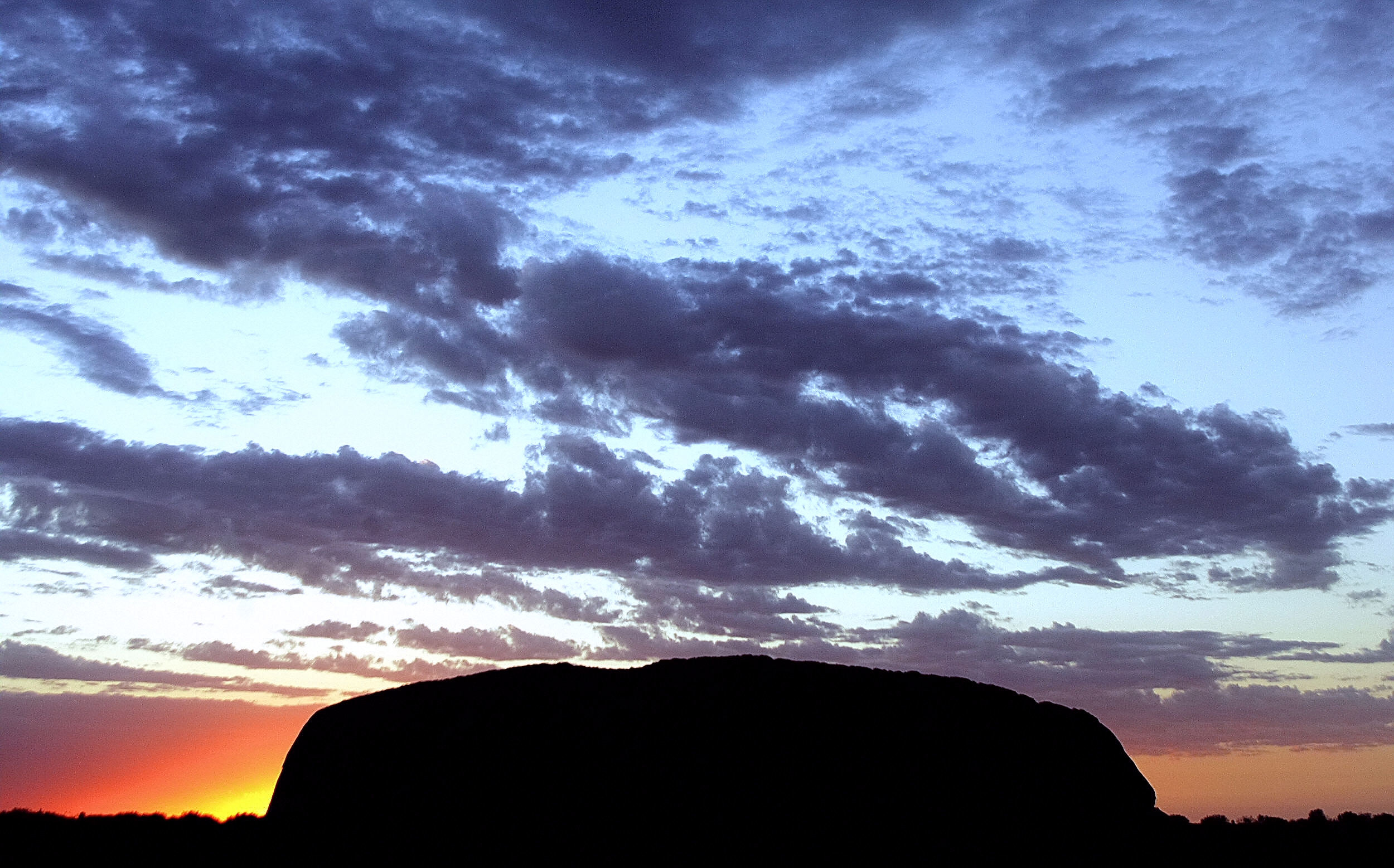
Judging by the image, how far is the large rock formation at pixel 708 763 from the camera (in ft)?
73.9

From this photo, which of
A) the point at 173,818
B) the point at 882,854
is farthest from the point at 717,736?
the point at 173,818

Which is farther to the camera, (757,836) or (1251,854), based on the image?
(1251,854)

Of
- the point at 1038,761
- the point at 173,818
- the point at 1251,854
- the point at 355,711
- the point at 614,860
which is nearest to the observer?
the point at 614,860

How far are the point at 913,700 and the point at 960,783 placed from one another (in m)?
2.04

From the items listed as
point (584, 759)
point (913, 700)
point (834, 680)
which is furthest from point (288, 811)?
point (913, 700)

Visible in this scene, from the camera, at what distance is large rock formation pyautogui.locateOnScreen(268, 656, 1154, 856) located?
22.5m

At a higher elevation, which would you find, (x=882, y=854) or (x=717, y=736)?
(x=717, y=736)

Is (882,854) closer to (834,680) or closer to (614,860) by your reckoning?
(834,680)

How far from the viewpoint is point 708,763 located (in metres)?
23.0

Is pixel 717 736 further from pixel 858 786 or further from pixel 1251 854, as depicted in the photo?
pixel 1251 854

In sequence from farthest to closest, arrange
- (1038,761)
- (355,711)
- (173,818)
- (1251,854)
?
(1251,854)
(173,818)
(355,711)
(1038,761)

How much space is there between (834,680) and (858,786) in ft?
8.43

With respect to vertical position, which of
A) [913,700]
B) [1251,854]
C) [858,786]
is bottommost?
[1251,854]

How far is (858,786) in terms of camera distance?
22859 millimetres
